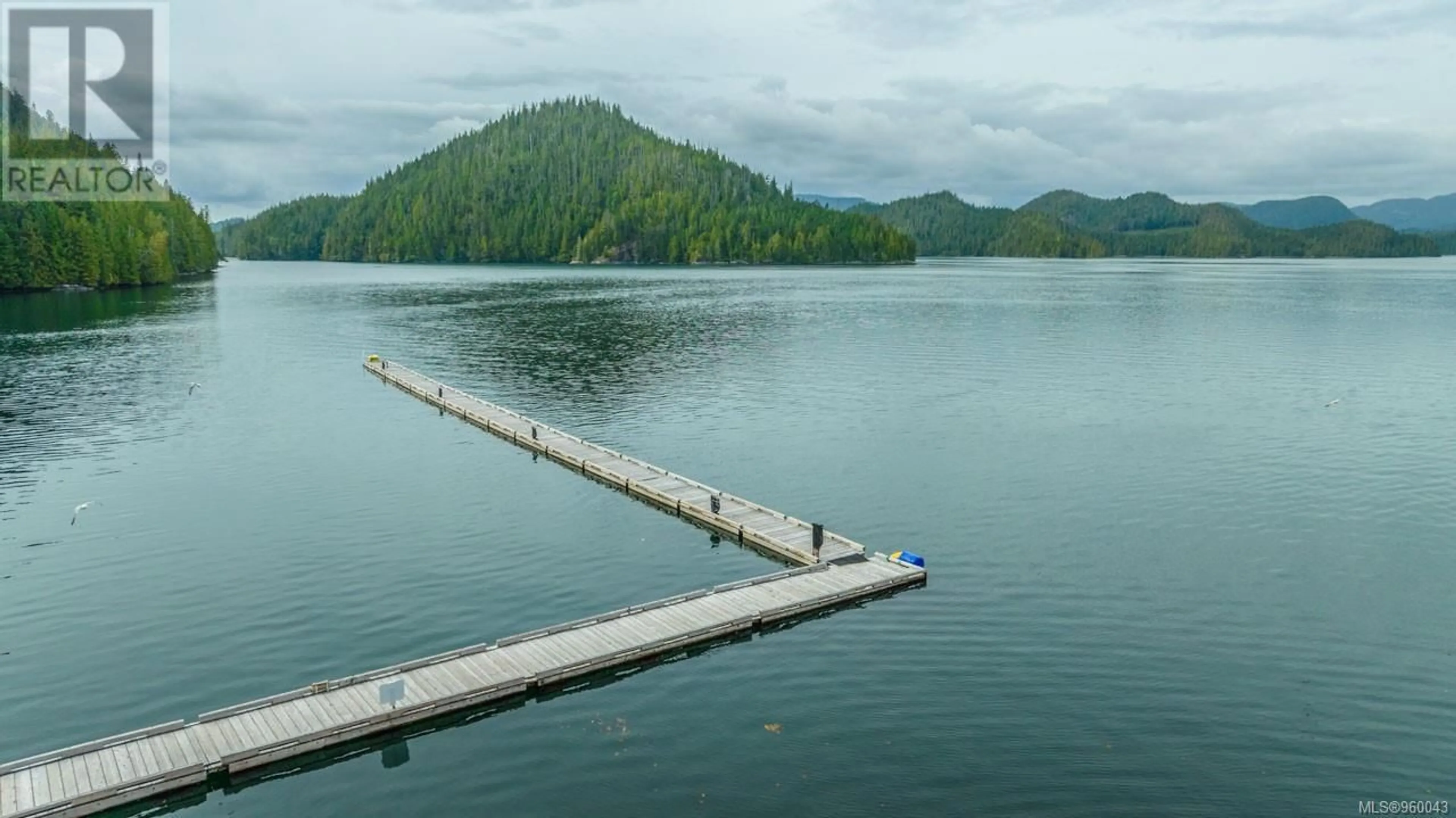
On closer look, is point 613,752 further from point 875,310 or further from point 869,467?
point 875,310

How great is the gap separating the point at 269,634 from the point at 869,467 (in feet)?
115

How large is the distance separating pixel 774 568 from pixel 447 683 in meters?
16.9

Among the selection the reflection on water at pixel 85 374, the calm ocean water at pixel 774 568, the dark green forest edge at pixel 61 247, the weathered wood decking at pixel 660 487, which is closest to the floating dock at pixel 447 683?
the weathered wood decking at pixel 660 487

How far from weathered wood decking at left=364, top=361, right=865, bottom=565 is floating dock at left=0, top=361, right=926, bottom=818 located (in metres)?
0.14

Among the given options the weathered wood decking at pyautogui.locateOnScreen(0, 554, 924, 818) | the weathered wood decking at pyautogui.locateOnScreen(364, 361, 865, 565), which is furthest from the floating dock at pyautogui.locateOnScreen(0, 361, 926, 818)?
the weathered wood decking at pyautogui.locateOnScreen(364, 361, 865, 565)

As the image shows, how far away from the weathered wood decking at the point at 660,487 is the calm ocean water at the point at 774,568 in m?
1.50

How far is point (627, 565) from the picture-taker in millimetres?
42594

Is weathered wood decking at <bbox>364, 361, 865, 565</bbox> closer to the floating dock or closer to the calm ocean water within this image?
the floating dock

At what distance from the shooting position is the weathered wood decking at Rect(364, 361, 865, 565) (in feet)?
144

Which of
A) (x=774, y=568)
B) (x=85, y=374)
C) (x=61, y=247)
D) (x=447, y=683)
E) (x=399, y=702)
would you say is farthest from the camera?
(x=61, y=247)

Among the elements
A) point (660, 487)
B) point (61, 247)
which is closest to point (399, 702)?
point (660, 487)

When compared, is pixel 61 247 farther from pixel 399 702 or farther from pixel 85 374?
pixel 399 702

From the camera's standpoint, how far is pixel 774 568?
4288 centimetres

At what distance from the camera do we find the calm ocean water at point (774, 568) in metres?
26.1
